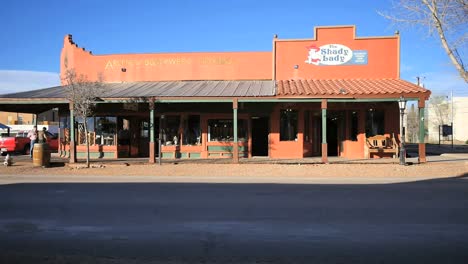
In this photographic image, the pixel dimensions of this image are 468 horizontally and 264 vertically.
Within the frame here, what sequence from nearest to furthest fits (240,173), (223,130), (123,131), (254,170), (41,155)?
1. (240,173)
2. (254,170)
3. (41,155)
4. (223,130)
5. (123,131)

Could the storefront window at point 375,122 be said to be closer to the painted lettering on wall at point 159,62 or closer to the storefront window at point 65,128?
the painted lettering on wall at point 159,62

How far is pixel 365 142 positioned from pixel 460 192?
939 centimetres

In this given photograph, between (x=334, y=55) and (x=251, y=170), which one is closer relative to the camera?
(x=251, y=170)

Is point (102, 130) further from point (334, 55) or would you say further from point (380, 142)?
point (380, 142)

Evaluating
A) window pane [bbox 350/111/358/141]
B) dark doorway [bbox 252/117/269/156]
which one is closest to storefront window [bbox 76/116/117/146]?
dark doorway [bbox 252/117/269/156]

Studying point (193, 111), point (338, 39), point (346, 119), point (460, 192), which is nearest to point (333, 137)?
point (346, 119)

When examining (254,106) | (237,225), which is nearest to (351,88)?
(254,106)

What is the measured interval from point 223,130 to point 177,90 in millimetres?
3424

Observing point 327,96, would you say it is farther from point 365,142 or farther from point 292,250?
point 292,250

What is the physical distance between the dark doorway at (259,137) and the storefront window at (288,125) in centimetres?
139

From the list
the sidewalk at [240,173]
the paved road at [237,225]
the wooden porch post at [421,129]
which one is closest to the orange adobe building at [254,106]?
the wooden porch post at [421,129]

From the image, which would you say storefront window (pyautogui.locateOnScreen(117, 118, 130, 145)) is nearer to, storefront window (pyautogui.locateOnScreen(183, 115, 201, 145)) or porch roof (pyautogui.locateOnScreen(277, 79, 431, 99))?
storefront window (pyautogui.locateOnScreen(183, 115, 201, 145))

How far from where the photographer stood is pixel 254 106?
20125 millimetres

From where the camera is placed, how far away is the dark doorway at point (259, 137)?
21719 mm
